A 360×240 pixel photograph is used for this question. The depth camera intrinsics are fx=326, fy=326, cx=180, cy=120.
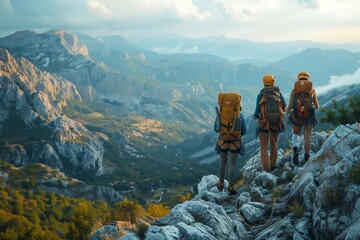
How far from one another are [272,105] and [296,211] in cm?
663

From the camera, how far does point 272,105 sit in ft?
55.7

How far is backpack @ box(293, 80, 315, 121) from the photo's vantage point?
17.2 m

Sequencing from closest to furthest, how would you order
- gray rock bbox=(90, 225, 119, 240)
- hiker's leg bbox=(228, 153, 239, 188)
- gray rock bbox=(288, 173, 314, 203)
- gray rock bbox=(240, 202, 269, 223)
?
gray rock bbox=(90, 225, 119, 240) < gray rock bbox=(288, 173, 314, 203) < gray rock bbox=(240, 202, 269, 223) < hiker's leg bbox=(228, 153, 239, 188)

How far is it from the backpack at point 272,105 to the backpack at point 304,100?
95 cm

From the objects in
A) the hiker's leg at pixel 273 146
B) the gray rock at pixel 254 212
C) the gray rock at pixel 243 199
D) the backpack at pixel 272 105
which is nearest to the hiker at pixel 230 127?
the gray rock at pixel 243 199

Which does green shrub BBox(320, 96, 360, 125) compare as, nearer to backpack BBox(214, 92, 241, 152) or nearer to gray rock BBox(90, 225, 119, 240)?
backpack BBox(214, 92, 241, 152)

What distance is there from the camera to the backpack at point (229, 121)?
51.8ft

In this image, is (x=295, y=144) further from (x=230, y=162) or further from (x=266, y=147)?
(x=230, y=162)

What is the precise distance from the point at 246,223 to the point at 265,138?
19.9 ft

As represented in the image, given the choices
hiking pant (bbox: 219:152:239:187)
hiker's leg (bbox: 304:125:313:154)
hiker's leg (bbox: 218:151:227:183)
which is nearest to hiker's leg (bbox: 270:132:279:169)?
hiker's leg (bbox: 304:125:313:154)

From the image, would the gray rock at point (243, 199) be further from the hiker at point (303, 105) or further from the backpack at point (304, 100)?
the backpack at point (304, 100)

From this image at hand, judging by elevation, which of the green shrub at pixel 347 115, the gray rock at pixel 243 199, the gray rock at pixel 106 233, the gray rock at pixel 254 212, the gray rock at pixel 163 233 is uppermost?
the green shrub at pixel 347 115

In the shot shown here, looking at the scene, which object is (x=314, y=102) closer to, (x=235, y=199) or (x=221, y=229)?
(x=235, y=199)

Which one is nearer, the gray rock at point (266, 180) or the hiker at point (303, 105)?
the gray rock at point (266, 180)
